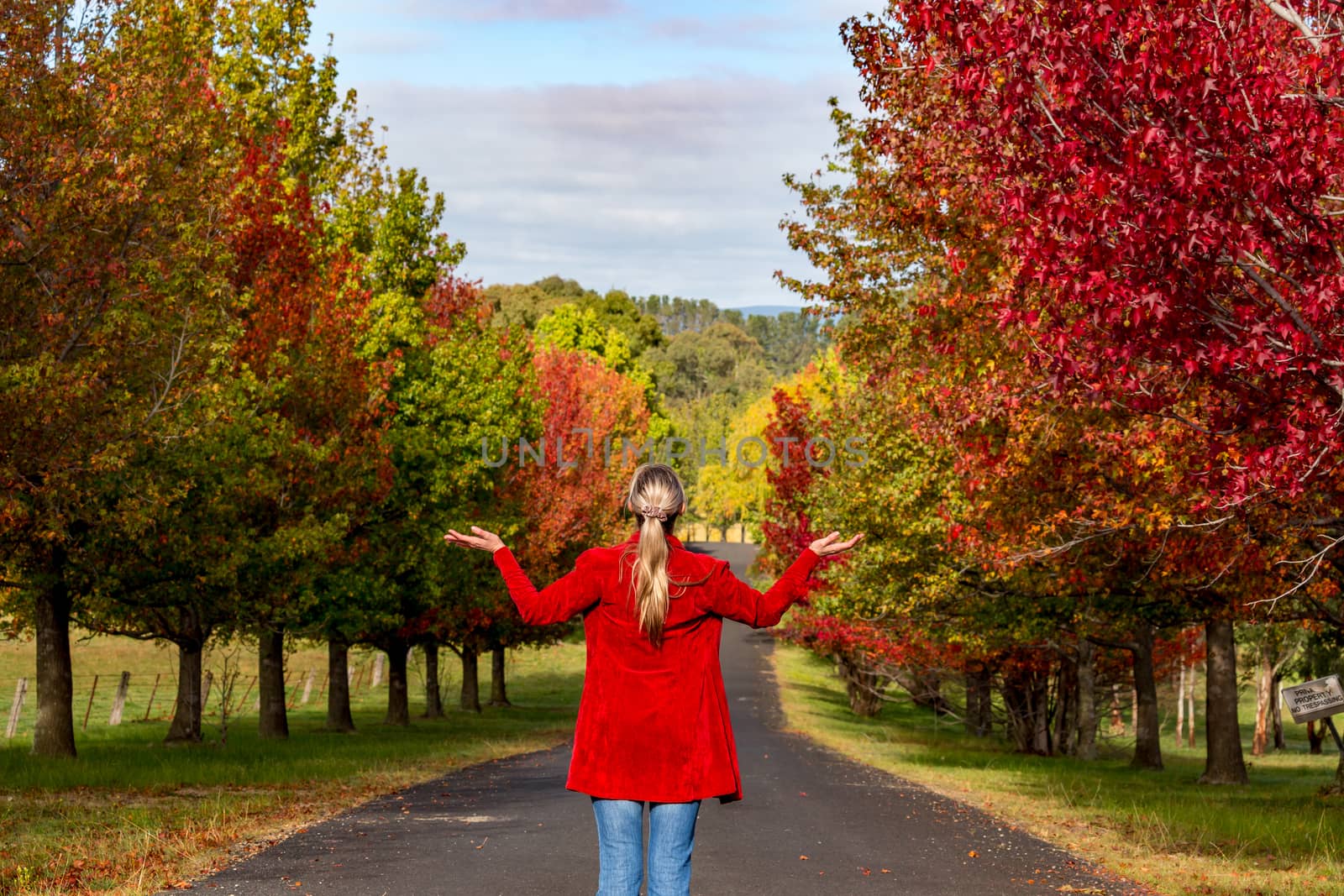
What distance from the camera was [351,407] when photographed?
24766 millimetres

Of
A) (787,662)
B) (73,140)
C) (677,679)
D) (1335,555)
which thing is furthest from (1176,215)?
(787,662)

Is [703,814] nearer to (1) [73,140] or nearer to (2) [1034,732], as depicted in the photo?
(1) [73,140]

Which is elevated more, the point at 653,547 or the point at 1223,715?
the point at 653,547

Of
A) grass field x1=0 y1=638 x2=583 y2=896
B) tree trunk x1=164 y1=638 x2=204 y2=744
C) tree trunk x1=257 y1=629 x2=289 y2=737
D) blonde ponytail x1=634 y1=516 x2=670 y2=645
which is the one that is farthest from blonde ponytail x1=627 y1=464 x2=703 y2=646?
tree trunk x1=257 y1=629 x2=289 y2=737

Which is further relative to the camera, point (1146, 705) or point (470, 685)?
point (470, 685)

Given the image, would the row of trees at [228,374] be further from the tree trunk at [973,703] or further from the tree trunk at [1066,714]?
the tree trunk at [1066,714]

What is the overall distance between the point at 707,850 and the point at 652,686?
23.1 ft

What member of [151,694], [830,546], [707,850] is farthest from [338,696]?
[830,546]

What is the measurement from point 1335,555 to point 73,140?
48.0 feet

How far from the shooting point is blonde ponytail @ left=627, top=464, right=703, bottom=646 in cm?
491

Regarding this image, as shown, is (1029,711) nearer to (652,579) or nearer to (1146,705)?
(1146,705)

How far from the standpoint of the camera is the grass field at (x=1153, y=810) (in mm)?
11102

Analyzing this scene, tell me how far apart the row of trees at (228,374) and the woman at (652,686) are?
455 inches

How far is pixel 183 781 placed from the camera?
17.8 metres
